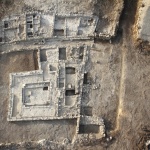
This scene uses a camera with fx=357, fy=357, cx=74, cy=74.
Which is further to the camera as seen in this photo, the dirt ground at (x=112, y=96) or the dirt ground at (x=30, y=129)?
the dirt ground at (x=30, y=129)

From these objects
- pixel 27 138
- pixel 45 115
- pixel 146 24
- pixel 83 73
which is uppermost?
pixel 146 24

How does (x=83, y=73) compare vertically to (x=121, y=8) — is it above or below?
below

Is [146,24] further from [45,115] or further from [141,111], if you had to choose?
[45,115]

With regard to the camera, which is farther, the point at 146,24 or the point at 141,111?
the point at 146,24

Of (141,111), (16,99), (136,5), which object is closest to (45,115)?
(16,99)

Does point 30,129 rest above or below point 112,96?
below

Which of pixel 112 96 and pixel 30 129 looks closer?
pixel 30 129

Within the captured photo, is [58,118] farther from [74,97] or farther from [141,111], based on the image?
[141,111]

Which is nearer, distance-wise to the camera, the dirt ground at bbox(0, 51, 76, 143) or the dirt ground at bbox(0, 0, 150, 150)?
the dirt ground at bbox(0, 0, 150, 150)
